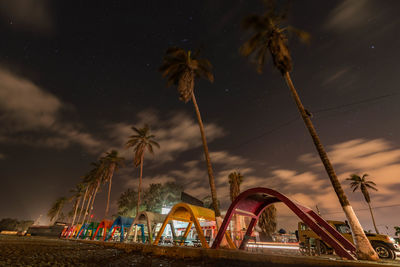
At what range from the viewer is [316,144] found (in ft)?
39.4

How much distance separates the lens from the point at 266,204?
517 inches

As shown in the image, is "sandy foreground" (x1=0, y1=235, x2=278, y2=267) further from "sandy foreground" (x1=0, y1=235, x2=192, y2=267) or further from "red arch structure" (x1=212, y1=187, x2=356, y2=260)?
"red arch structure" (x1=212, y1=187, x2=356, y2=260)

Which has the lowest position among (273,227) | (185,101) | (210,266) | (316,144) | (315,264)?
(210,266)

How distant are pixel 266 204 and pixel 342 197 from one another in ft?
14.8

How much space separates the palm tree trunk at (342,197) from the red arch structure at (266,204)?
1.51ft

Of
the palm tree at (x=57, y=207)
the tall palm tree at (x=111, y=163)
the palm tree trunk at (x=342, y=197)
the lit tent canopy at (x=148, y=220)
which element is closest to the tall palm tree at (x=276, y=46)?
the palm tree trunk at (x=342, y=197)

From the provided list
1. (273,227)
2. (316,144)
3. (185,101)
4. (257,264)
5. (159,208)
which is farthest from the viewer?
(159,208)

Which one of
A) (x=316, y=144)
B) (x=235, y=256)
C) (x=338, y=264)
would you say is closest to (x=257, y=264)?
(x=235, y=256)

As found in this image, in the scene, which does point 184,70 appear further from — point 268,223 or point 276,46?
point 268,223

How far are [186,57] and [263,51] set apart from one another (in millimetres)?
8729

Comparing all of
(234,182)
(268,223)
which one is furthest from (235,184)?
(268,223)

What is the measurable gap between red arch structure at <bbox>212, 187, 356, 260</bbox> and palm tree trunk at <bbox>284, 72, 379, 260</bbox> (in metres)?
0.46

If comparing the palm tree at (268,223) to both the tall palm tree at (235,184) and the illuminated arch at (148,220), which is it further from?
the illuminated arch at (148,220)

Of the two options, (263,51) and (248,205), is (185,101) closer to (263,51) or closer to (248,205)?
(263,51)
